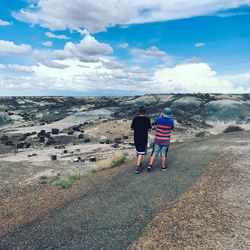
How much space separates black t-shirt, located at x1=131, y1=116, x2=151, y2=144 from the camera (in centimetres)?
1405

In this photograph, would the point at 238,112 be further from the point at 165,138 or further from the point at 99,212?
the point at 99,212

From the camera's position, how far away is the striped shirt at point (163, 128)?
1394cm

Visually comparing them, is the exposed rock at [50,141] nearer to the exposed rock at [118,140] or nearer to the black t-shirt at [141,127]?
the exposed rock at [118,140]

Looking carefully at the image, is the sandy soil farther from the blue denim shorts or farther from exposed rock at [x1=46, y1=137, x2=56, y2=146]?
exposed rock at [x1=46, y1=137, x2=56, y2=146]

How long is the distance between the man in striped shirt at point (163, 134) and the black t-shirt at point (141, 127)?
373mm

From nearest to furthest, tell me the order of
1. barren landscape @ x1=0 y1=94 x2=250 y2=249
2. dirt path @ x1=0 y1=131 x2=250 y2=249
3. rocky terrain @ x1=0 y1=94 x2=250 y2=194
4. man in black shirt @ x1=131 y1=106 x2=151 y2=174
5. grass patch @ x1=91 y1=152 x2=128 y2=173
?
1. barren landscape @ x1=0 y1=94 x2=250 y2=249
2. dirt path @ x1=0 y1=131 x2=250 y2=249
3. man in black shirt @ x1=131 y1=106 x2=151 y2=174
4. grass patch @ x1=91 y1=152 x2=128 y2=173
5. rocky terrain @ x1=0 y1=94 x2=250 y2=194

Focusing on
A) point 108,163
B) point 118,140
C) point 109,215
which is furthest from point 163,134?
point 118,140

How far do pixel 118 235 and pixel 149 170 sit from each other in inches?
231

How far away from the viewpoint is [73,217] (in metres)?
9.31

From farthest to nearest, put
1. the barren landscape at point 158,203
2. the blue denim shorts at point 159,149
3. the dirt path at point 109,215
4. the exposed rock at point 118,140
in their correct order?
the exposed rock at point 118,140, the blue denim shorts at point 159,149, the dirt path at point 109,215, the barren landscape at point 158,203

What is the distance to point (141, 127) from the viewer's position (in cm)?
1413

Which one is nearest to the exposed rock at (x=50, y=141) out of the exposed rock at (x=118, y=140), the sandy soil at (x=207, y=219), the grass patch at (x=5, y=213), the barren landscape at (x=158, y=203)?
the exposed rock at (x=118, y=140)

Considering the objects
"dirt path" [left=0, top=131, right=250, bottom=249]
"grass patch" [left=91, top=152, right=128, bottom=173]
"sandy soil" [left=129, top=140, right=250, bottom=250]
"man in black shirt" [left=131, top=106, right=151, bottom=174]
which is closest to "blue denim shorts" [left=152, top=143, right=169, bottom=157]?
"man in black shirt" [left=131, top=106, right=151, bottom=174]

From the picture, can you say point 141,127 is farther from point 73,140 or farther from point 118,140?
point 73,140
